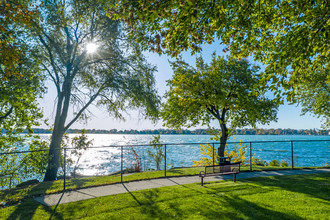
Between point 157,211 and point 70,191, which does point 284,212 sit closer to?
point 157,211

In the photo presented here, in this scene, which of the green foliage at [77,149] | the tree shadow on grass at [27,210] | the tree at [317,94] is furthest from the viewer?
the tree at [317,94]

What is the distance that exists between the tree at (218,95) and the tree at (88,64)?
170cm

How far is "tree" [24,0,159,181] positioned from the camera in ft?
42.1

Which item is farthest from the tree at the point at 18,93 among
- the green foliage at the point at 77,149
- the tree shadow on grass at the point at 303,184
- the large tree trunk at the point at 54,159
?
the tree shadow on grass at the point at 303,184

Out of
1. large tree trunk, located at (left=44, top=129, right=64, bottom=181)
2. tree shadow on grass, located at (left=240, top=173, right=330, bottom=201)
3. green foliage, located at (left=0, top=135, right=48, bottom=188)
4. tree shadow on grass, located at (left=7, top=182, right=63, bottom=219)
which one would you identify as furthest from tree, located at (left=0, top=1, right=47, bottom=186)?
tree shadow on grass, located at (left=240, top=173, right=330, bottom=201)

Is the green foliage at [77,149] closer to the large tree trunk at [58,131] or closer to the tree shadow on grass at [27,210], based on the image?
the large tree trunk at [58,131]

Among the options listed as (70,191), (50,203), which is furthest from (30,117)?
(50,203)

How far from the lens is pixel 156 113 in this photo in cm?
1395

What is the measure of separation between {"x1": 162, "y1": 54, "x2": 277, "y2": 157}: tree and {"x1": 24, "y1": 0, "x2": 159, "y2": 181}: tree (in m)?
1.70

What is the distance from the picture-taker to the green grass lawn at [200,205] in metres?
5.30

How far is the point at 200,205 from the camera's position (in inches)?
235

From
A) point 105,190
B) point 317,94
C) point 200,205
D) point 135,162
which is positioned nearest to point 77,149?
point 135,162

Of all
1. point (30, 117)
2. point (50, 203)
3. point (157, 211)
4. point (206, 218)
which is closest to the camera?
point (206, 218)

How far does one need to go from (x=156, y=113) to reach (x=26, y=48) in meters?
8.33
